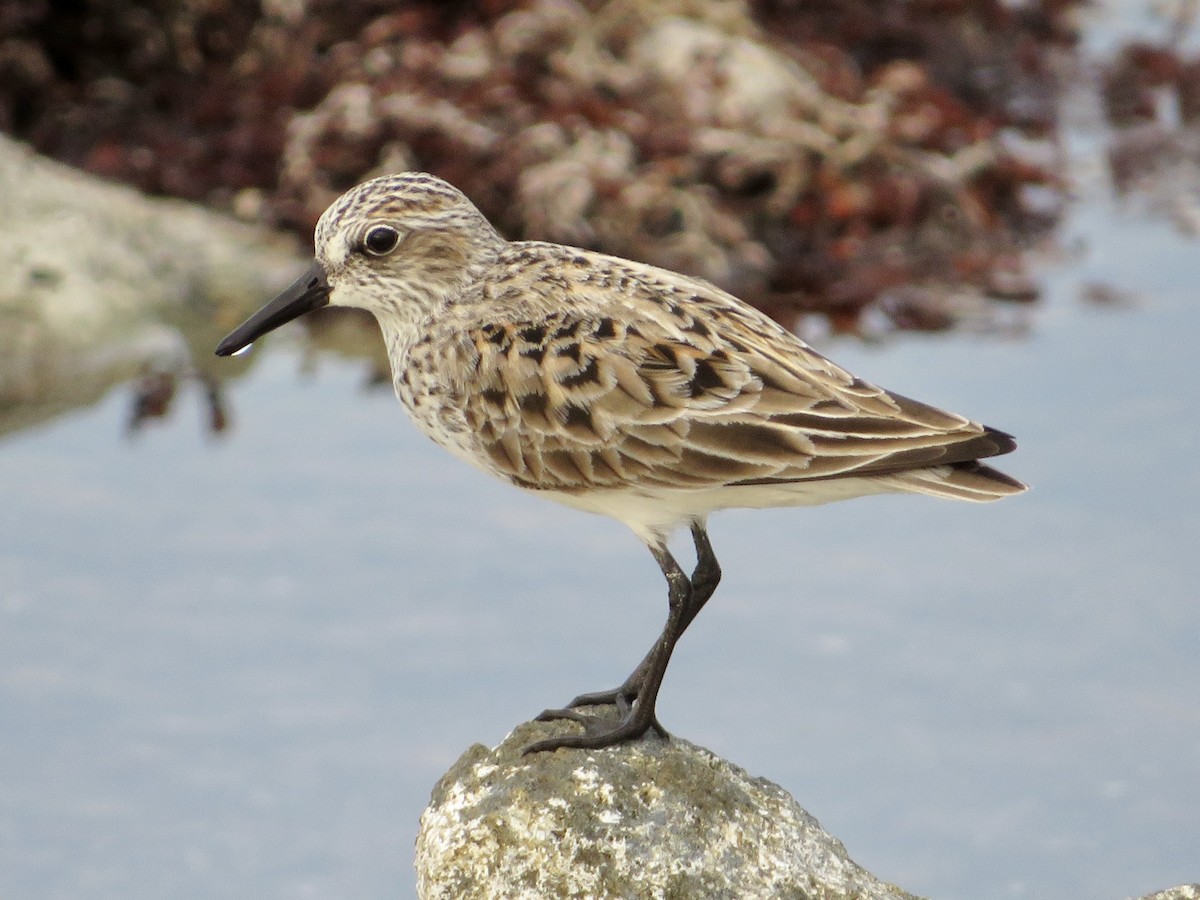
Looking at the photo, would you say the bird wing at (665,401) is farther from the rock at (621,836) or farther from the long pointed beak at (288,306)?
the rock at (621,836)

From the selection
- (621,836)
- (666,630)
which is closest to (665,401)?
(666,630)

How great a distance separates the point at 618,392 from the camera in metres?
6.39

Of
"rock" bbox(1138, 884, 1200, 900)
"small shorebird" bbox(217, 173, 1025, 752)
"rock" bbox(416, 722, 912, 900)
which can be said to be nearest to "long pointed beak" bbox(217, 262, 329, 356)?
"small shorebird" bbox(217, 173, 1025, 752)

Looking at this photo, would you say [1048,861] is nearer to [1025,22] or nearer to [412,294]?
[412,294]

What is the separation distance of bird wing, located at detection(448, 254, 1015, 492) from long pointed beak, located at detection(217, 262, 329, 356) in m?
0.67

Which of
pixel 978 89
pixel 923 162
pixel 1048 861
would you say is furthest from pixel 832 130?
pixel 1048 861

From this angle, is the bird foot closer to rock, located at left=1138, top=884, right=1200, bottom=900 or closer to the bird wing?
the bird wing

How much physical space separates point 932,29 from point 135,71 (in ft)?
20.7

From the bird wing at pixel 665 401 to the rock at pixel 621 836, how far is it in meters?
0.92

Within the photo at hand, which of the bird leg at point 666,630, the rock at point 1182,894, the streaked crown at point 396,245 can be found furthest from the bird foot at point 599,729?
the rock at point 1182,894

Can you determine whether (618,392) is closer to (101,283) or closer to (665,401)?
(665,401)

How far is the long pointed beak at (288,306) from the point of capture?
6.91 m

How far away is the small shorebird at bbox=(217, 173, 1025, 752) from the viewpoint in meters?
6.12

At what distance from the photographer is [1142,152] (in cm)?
1515
